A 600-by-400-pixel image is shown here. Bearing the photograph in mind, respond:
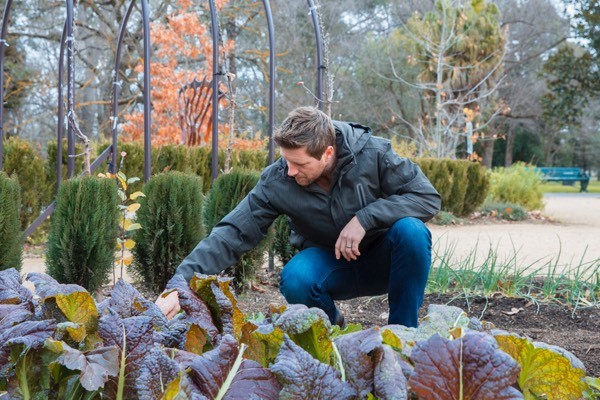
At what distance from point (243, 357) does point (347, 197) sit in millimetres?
1873

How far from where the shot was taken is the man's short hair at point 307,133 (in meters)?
2.49

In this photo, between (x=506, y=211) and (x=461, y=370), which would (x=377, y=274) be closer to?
(x=461, y=370)

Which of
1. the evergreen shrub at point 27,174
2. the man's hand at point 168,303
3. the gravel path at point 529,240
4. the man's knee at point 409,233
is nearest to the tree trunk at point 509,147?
the gravel path at point 529,240

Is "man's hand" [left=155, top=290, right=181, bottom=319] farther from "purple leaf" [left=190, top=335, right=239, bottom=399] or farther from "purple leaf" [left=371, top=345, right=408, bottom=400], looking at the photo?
"purple leaf" [left=371, top=345, right=408, bottom=400]

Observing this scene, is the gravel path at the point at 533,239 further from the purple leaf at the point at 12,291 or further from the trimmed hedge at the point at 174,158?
the purple leaf at the point at 12,291

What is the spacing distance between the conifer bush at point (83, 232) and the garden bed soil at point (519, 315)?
0.89 m

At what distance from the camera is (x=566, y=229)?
10.2 meters

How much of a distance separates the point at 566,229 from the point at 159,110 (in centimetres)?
769

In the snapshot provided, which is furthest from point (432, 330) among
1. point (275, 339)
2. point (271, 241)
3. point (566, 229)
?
point (566, 229)

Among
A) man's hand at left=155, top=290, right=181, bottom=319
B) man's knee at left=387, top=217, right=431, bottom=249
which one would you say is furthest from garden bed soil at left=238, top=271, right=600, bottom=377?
man's hand at left=155, top=290, right=181, bottom=319

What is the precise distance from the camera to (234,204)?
4277 mm

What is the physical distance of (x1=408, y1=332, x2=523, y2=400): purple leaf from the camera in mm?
753

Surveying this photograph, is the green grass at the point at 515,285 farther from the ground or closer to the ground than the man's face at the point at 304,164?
closer to the ground

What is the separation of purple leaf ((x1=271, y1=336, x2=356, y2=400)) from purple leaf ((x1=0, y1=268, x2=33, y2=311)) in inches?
19.4
